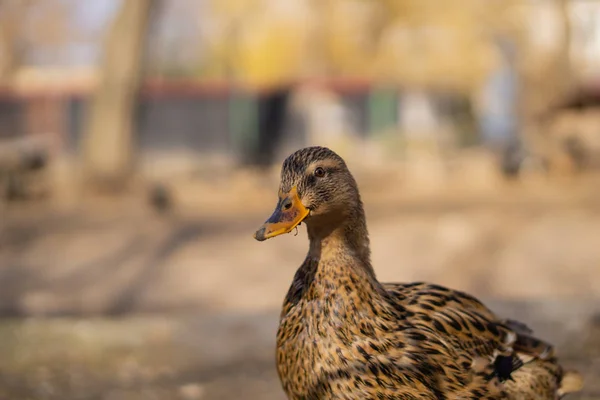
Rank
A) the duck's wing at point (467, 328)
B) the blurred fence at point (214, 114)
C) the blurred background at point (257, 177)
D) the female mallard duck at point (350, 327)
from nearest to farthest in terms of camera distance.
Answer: the female mallard duck at point (350, 327) < the duck's wing at point (467, 328) < the blurred background at point (257, 177) < the blurred fence at point (214, 114)

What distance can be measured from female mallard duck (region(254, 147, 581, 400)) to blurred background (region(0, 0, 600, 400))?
80.8 inches

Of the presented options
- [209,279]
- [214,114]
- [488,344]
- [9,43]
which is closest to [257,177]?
[214,114]

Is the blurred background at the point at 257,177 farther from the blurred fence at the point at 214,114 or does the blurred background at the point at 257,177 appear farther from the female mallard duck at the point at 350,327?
the female mallard duck at the point at 350,327

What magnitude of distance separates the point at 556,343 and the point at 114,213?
8426 mm

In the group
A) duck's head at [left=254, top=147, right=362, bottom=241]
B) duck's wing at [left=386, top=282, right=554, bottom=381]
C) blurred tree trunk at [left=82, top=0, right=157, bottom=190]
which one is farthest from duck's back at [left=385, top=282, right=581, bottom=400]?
blurred tree trunk at [left=82, top=0, right=157, bottom=190]

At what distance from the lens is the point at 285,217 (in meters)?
2.88

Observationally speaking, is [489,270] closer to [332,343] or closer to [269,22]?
[332,343]

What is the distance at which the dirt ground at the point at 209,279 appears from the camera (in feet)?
18.7

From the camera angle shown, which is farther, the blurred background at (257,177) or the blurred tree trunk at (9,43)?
the blurred tree trunk at (9,43)

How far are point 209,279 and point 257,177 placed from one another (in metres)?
10.8

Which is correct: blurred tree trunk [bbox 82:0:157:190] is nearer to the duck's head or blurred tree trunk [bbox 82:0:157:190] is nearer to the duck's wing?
the duck's wing

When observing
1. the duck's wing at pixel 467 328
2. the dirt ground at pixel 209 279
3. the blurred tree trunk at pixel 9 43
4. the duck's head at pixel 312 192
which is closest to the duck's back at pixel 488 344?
the duck's wing at pixel 467 328

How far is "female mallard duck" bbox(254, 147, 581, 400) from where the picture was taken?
3.01m

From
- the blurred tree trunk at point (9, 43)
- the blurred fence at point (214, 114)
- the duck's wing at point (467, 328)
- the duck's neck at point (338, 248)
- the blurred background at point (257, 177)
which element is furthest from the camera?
the blurred tree trunk at point (9, 43)
